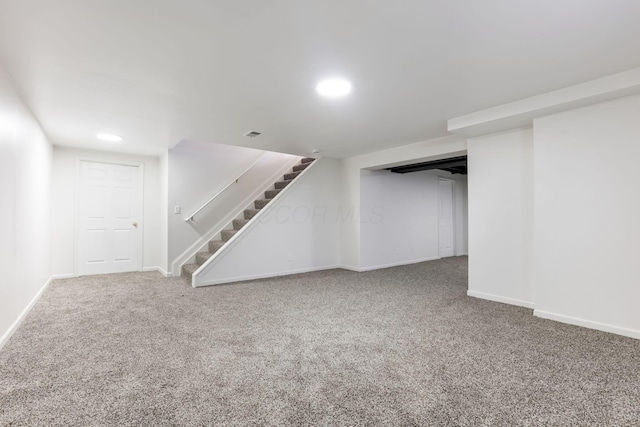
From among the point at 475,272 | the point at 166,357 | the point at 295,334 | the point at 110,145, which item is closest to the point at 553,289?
the point at 475,272

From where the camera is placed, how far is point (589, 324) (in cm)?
277

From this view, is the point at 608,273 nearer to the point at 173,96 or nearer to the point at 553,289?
the point at 553,289

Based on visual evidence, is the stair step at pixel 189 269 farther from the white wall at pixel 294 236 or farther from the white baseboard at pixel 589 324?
the white baseboard at pixel 589 324

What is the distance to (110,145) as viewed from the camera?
188 inches

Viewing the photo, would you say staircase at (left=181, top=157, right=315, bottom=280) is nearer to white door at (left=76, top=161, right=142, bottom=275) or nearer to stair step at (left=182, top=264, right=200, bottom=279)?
stair step at (left=182, top=264, right=200, bottom=279)

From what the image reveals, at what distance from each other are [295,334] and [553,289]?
8.59ft

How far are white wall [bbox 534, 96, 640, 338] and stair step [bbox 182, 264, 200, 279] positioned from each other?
4.57m

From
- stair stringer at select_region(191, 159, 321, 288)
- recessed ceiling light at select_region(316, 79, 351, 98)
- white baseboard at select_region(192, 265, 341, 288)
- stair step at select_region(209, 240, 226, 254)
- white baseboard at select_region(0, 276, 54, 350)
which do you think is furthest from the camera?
stair step at select_region(209, 240, 226, 254)

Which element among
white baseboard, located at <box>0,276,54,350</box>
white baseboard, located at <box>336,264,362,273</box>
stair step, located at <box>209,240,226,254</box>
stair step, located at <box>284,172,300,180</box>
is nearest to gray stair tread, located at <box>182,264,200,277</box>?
stair step, located at <box>209,240,226,254</box>

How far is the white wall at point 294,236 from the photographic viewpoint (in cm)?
479

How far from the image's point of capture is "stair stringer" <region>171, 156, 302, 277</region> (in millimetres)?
5164

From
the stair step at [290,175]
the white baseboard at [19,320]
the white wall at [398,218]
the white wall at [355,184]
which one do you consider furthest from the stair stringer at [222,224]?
the white wall at [398,218]

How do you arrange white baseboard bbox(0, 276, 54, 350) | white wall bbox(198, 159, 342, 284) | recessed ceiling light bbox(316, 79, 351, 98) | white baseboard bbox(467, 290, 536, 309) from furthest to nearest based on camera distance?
white wall bbox(198, 159, 342, 284) → white baseboard bbox(467, 290, 536, 309) → recessed ceiling light bbox(316, 79, 351, 98) → white baseboard bbox(0, 276, 54, 350)

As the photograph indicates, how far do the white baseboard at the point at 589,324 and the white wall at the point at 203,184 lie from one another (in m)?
4.98
